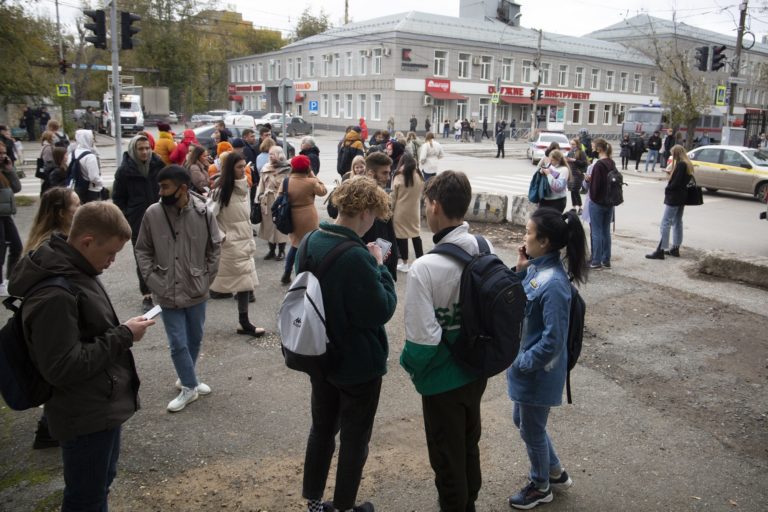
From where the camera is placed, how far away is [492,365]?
274cm

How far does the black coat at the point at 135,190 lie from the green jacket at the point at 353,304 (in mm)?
4332

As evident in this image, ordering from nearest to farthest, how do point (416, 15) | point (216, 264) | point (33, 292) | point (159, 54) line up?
1. point (33, 292)
2. point (216, 264)
3. point (416, 15)
4. point (159, 54)

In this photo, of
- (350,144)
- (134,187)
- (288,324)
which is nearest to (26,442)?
(288,324)

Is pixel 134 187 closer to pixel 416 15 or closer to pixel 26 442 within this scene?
pixel 26 442

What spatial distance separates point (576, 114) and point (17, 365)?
200 ft

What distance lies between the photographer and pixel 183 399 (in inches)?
178

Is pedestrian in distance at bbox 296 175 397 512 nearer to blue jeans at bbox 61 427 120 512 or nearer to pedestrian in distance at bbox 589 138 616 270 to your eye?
blue jeans at bbox 61 427 120 512

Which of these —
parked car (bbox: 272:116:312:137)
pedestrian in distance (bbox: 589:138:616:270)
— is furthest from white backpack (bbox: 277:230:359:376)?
parked car (bbox: 272:116:312:137)

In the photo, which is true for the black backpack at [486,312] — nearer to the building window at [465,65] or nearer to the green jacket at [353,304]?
the green jacket at [353,304]

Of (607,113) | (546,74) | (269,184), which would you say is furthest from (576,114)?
(269,184)

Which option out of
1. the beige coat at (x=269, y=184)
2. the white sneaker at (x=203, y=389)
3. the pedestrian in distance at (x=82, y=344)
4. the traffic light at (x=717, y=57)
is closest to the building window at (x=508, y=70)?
the traffic light at (x=717, y=57)

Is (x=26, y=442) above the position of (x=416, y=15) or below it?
below

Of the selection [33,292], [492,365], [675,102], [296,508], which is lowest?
[296,508]

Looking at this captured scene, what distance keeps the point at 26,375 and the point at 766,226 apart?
50.4 ft
